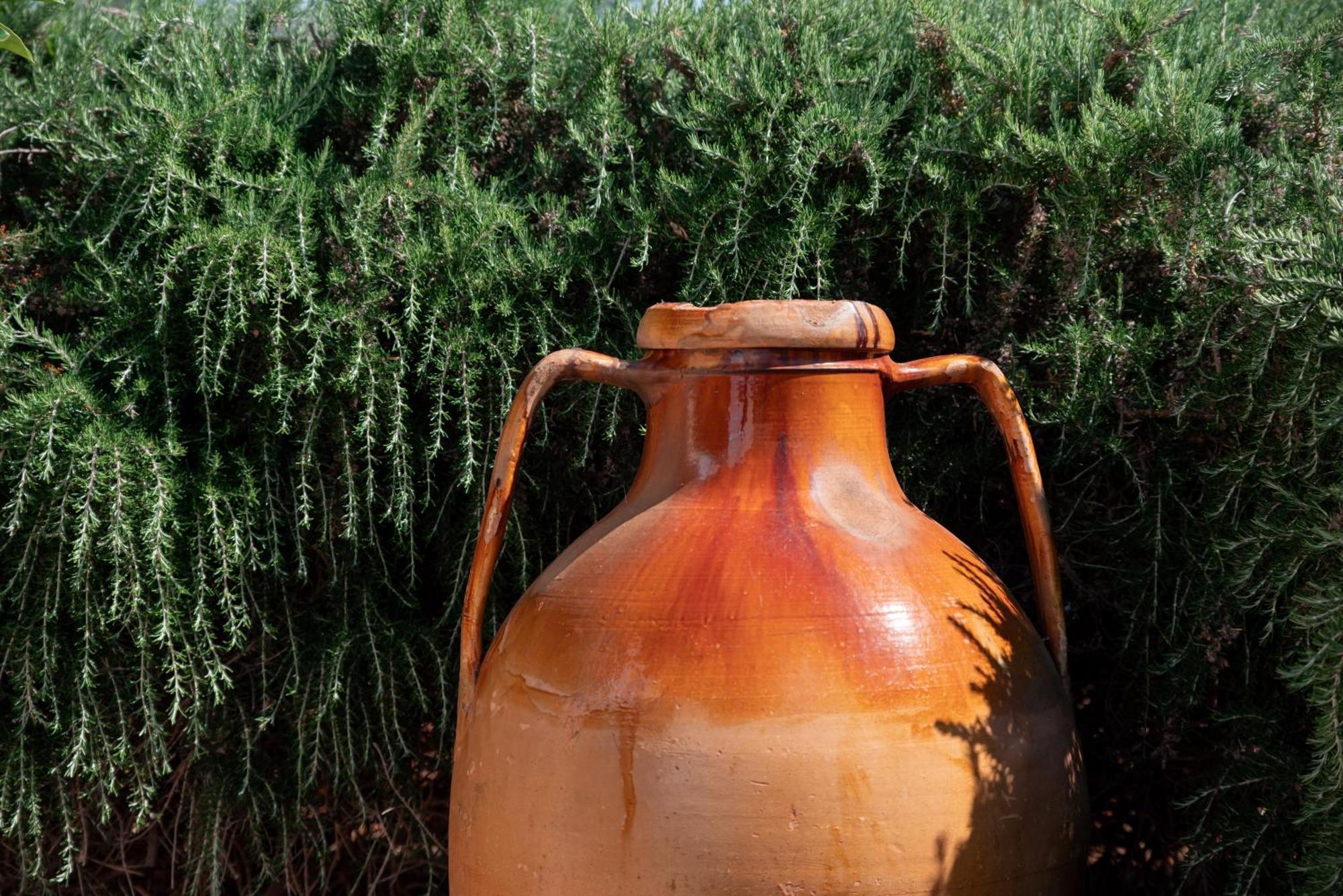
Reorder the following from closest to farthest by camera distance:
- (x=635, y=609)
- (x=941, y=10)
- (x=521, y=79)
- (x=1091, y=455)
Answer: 1. (x=635, y=609)
2. (x=1091, y=455)
3. (x=941, y=10)
4. (x=521, y=79)

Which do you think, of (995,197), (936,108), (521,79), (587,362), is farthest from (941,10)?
(587,362)

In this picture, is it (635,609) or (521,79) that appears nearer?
(635,609)

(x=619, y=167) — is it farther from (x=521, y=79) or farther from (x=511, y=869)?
(x=511, y=869)

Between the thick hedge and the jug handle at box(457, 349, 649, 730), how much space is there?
26 centimetres

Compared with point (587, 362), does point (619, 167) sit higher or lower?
higher

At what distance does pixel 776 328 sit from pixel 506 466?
1.49ft

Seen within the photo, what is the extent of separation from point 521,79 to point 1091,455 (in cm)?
129

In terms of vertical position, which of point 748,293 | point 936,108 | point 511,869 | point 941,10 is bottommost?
point 511,869

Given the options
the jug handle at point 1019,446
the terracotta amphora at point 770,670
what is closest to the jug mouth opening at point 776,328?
the terracotta amphora at point 770,670

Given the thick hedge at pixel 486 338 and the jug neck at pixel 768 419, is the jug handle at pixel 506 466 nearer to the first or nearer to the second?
the jug neck at pixel 768 419

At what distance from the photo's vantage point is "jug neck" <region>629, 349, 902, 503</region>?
1767 mm

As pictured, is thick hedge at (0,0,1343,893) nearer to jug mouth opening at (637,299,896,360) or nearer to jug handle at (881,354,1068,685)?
A: jug handle at (881,354,1068,685)

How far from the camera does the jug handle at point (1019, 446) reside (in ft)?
6.16

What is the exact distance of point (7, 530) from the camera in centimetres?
226
